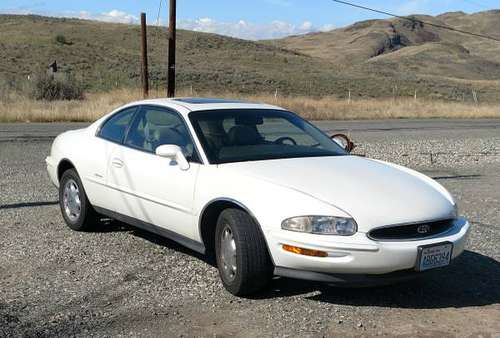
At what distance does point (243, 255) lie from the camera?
16.1 feet

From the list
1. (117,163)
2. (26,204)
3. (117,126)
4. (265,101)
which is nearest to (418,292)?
(117,163)

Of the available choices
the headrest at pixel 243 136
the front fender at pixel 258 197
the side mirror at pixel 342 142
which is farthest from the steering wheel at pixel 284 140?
the front fender at pixel 258 197

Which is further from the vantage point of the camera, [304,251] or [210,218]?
[210,218]

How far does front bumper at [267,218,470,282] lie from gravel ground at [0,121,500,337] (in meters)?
0.35

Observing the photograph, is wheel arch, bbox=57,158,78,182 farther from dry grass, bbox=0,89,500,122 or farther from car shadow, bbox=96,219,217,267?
dry grass, bbox=0,89,500,122

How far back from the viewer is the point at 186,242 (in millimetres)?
5652

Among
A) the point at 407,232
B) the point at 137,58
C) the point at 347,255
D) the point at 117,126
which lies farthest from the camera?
the point at 137,58

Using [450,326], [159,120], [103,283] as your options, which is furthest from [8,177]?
[450,326]

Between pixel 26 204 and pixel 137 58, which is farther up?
pixel 26 204

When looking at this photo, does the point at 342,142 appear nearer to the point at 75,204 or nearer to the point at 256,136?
the point at 256,136

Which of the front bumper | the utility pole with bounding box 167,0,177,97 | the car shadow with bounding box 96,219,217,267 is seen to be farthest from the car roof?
the utility pole with bounding box 167,0,177,97

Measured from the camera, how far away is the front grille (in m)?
4.76

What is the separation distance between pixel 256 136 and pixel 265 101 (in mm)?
28701

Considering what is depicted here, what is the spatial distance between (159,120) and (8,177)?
17.9 feet
